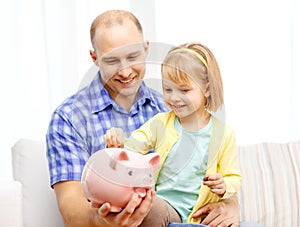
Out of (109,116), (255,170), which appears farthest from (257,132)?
(109,116)

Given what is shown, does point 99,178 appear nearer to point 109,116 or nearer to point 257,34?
point 109,116

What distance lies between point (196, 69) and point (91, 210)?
1.36 ft

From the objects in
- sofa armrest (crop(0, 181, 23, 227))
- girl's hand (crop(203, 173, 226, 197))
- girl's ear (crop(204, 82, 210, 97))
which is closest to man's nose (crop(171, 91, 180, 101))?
girl's ear (crop(204, 82, 210, 97))

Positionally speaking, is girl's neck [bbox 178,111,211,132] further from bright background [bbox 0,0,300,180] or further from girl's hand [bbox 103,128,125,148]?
bright background [bbox 0,0,300,180]

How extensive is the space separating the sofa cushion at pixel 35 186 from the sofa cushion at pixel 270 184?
0.59m

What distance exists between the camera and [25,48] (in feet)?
8.75

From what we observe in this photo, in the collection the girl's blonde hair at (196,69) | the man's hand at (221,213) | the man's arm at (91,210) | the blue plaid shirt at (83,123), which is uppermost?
the girl's blonde hair at (196,69)

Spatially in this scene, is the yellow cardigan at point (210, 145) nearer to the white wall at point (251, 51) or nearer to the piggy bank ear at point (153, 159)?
the piggy bank ear at point (153, 159)

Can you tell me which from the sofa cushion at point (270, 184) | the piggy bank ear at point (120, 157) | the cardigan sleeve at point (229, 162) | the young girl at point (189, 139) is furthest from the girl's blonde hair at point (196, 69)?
the sofa cushion at point (270, 184)

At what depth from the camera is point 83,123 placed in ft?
5.27

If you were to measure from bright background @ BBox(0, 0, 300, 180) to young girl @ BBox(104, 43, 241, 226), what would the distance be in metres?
1.28

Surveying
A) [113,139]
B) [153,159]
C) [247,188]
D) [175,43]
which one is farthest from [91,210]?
[175,43]

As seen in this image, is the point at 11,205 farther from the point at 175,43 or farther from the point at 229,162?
the point at 175,43

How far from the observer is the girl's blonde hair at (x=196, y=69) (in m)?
1.33
